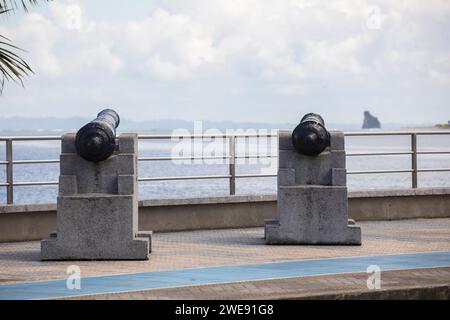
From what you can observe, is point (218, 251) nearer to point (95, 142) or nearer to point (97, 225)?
point (97, 225)

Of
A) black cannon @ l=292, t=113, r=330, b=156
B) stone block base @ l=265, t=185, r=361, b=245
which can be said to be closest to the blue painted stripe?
stone block base @ l=265, t=185, r=361, b=245

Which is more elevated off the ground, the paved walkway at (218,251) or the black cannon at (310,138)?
the black cannon at (310,138)

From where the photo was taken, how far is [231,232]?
16703 millimetres

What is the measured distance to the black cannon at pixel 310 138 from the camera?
14766 mm

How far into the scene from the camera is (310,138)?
14.8m

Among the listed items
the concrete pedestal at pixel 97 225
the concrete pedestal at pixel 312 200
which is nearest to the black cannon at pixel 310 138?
the concrete pedestal at pixel 312 200

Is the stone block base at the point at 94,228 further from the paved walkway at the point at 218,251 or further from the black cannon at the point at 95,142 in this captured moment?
the black cannon at the point at 95,142

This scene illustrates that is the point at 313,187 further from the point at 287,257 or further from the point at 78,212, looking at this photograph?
the point at 78,212

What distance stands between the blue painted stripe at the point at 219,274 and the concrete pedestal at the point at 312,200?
1625 millimetres

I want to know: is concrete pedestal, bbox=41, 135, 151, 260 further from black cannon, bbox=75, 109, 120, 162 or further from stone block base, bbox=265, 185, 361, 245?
stone block base, bbox=265, 185, 361, 245

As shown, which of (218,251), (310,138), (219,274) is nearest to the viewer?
(219,274)

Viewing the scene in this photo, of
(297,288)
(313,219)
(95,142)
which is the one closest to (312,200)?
(313,219)

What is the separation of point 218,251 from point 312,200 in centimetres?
165
